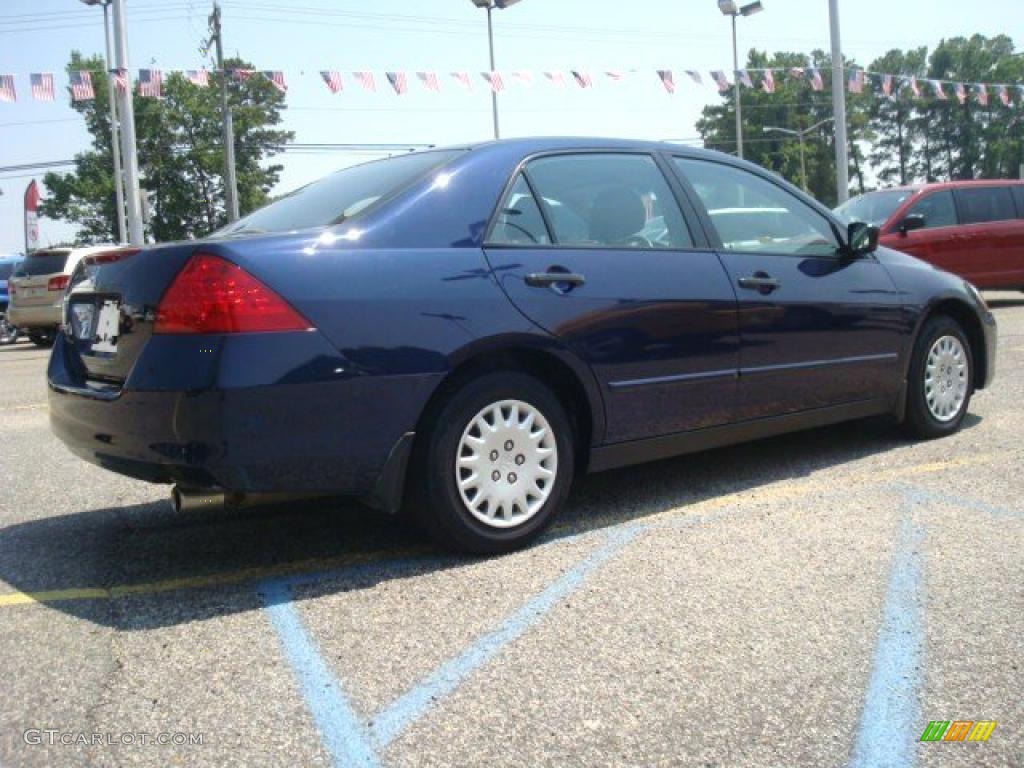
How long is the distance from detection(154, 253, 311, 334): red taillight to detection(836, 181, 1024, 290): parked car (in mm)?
11155

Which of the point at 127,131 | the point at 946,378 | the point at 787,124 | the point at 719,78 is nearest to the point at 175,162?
the point at 127,131

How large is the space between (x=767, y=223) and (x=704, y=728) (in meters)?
3.05

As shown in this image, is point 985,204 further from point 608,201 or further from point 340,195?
point 340,195

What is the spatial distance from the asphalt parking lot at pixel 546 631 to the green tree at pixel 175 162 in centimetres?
5444

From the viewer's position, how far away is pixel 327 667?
2689mm

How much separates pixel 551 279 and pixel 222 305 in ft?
3.99

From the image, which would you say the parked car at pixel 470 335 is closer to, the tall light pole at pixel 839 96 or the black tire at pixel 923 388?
the black tire at pixel 923 388

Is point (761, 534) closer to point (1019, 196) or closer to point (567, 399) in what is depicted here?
point (567, 399)

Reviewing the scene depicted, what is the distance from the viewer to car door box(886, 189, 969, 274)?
1307 centimetres

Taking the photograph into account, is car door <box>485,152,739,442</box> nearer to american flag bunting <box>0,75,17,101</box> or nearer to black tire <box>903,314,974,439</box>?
black tire <box>903,314,974,439</box>

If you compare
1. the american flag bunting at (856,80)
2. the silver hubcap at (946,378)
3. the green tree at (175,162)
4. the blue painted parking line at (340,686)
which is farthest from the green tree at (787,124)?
the blue painted parking line at (340,686)

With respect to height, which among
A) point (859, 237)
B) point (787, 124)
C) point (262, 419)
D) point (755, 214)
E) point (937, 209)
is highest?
point (787, 124)

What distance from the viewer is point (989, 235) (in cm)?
1370

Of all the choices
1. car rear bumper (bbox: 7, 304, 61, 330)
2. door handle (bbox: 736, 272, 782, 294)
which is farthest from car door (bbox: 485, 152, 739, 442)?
car rear bumper (bbox: 7, 304, 61, 330)
